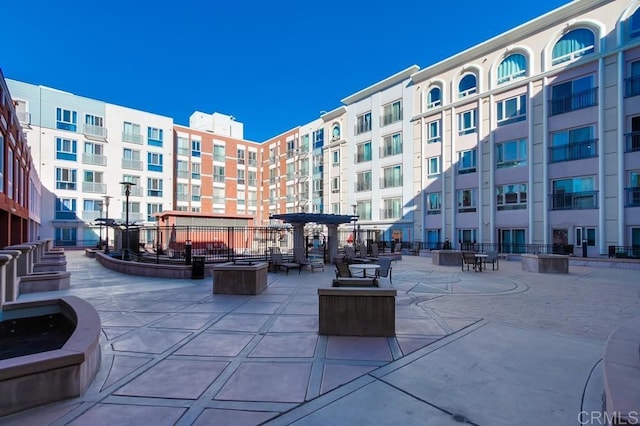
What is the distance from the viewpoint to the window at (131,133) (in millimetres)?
41781

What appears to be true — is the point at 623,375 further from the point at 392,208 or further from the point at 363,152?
the point at 363,152

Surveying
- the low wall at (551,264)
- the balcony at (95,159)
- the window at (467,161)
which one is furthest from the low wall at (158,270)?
the balcony at (95,159)

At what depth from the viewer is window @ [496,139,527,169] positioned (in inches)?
→ 1017

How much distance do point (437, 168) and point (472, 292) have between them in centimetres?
2342

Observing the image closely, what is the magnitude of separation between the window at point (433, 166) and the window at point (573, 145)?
31.2 ft

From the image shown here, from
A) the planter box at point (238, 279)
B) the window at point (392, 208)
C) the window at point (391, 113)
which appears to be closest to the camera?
the planter box at point (238, 279)

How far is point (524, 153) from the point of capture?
84.5ft

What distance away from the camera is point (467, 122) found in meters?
A: 29.6

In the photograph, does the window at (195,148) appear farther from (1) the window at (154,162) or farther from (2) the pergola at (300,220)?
(2) the pergola at (300,220)

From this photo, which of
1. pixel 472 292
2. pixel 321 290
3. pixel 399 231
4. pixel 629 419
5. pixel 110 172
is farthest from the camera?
pixel 110 172

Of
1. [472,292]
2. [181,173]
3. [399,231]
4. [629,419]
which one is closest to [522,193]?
[399,231]

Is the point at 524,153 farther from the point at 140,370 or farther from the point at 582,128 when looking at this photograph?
the point at 140,370

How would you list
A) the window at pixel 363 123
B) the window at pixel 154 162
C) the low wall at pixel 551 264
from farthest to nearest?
the window at pixel 154 162 < the window at pixel 363 123 < the low wall at pixel 551 264

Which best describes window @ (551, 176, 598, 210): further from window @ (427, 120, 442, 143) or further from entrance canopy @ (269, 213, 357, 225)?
entrance canopy @ (269, 213, 357, 225)
